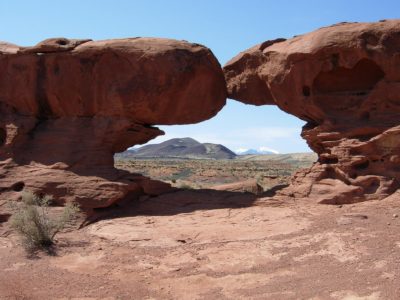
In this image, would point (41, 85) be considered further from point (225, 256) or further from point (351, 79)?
point (351, 79)

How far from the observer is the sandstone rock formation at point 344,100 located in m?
10.8

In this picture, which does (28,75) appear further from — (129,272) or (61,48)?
(129,272)

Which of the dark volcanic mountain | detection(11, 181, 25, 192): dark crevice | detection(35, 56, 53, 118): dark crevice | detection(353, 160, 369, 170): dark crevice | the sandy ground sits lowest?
the dark volcanic mountain

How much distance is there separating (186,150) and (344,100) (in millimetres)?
99129

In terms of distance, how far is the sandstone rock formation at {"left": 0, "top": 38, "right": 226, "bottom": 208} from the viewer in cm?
1227

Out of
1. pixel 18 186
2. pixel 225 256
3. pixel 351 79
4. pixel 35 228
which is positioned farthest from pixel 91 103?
pixel 351 79

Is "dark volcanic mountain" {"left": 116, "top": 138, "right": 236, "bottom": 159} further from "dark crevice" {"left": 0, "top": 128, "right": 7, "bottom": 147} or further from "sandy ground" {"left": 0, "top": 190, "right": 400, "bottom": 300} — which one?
"sandy ground" {"left": 0, "top": 190, "right": 400, "bottom": 300}

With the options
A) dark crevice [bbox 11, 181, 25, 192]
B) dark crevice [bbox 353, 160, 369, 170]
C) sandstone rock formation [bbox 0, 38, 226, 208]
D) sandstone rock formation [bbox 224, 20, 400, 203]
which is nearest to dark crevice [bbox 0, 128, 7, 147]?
sandstone rock formation [bbox 0, 38, 226, 208]

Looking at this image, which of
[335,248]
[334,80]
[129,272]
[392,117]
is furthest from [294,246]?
[334,80]

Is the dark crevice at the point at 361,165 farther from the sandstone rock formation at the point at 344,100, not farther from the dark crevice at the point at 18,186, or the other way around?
the dark crevice at the point at 18,186

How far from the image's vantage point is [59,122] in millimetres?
13195

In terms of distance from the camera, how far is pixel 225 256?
8297 millimetres

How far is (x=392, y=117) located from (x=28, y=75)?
10314 millimetres

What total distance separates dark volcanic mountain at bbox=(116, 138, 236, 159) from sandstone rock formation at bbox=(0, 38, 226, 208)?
90.5m
